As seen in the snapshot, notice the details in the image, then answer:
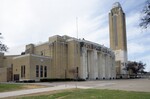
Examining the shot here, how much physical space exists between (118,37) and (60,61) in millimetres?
70891

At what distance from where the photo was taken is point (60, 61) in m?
79.3

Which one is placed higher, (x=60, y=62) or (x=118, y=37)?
(x=118, y=37)

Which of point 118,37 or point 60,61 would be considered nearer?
point 60,61

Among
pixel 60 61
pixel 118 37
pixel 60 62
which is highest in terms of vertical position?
pixel 118 37

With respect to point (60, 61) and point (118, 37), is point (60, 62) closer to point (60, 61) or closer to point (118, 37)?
point (60, 61)

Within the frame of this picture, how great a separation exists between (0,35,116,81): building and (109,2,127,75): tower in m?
39.6

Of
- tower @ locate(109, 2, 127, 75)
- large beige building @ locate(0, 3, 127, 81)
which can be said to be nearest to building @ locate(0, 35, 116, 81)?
large beige building @ locate(0, 3, 127, 81)

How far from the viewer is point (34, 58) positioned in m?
67.6

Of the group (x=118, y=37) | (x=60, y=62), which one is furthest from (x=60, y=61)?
(x=118, y=37)

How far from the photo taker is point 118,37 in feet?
463

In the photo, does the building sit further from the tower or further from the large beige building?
the tower

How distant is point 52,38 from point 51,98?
62.7 m

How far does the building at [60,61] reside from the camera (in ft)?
223

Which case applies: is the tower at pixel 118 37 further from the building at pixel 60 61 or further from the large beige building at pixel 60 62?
the building at pixel 60 61
